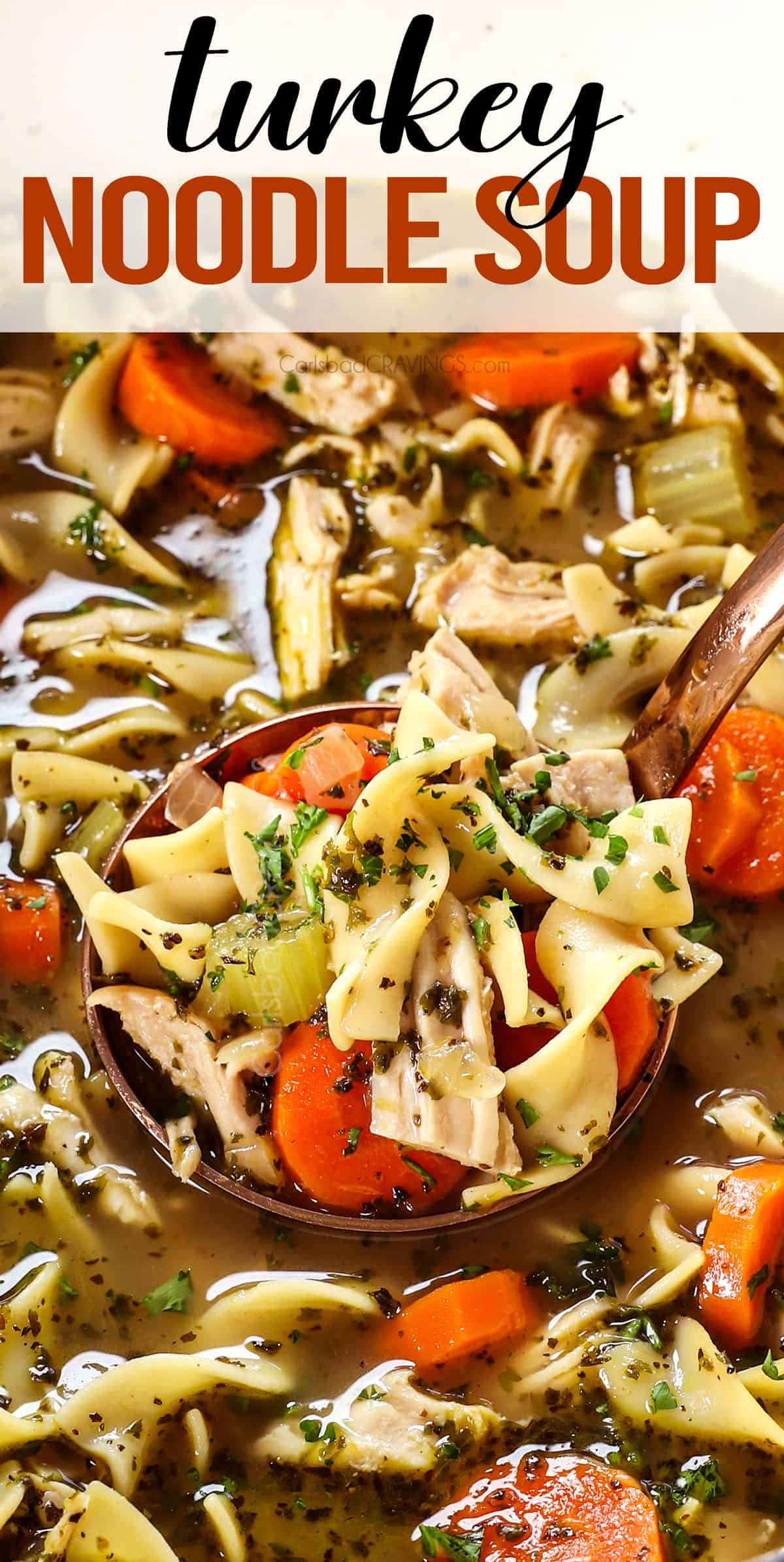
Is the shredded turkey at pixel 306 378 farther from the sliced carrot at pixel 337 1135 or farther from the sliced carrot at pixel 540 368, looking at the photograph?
the sliced carrot at pixel 337 1135

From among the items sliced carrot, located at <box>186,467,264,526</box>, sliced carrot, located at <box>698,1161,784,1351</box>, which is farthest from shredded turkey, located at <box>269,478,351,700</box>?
sliced carrot, located at <box>698,1161,784,1351</box>

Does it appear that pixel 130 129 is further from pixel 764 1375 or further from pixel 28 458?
pixel 764 1375

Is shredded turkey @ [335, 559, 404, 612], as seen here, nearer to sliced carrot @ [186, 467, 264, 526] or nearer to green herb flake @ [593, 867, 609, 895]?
sliced carrot @ [186, 467, 264, 526]

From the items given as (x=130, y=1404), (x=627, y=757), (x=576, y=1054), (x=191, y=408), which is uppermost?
(x=191, y=408)

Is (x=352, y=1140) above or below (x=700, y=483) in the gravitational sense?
below

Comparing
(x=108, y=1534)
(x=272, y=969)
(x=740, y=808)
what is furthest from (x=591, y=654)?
(x=108, y=1534)

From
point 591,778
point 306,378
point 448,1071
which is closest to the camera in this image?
point 448,1071

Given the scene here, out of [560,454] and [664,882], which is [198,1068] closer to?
[664,882]
